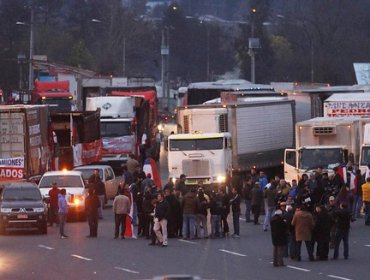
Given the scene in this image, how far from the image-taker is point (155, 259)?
3198 cm

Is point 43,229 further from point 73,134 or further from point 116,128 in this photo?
point 116,128

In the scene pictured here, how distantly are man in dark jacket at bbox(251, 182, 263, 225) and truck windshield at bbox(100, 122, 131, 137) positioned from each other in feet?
72.5

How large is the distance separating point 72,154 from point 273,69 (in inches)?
4234

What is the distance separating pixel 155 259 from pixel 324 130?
18416mm

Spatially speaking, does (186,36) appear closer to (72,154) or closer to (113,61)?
(113,61)

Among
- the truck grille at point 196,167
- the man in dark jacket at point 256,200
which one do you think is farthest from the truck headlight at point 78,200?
the truck grille at point 196,167

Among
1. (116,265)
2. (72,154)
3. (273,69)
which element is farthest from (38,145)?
(273,69)

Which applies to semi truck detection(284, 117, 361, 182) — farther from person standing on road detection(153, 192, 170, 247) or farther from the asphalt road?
person standing on road detection(153, 192, 170, 247)

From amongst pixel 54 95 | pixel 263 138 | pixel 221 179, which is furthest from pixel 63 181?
pixel 54 95

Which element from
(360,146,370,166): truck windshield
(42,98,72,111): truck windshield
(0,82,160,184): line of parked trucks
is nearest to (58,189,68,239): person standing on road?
(0,82,160,184): line of parked trucks

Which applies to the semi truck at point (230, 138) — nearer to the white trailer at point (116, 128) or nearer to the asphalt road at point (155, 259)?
the white trailer at point (116, 128)

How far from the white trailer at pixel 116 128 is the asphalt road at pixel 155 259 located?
77.6 ft

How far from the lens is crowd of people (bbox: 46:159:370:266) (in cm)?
3183

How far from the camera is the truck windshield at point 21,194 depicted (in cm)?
3959
